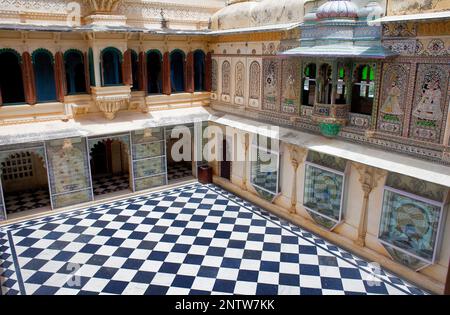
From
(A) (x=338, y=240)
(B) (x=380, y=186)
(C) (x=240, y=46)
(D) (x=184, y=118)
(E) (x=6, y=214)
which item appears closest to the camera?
(B) (x=380, y=186)

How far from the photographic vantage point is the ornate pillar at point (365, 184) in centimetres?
675

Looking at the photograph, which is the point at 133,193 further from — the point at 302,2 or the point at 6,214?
the point at 302,2

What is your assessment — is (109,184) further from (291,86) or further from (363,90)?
(363,90)

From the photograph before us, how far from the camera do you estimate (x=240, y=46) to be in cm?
971

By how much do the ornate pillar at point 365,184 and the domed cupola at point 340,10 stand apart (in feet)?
8.65

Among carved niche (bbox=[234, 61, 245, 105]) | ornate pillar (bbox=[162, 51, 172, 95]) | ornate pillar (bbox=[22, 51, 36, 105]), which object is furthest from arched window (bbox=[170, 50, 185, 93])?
ornate pillar (bbox=[22, 51, 36, 105])

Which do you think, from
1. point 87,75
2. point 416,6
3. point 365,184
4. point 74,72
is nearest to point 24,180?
point 74,72

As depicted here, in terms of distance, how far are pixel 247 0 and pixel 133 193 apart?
5.88 m

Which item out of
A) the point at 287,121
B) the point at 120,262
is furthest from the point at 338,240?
the point at 120,262

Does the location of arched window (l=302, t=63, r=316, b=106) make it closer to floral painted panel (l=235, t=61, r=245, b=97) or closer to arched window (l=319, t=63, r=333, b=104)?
arched window (l=319, t=63, r=333, b=104)

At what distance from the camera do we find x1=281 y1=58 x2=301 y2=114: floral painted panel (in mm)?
8188

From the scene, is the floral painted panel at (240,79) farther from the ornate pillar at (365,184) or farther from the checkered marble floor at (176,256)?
the ornate pillar at (365,184)

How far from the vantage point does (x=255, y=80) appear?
30.9 ft

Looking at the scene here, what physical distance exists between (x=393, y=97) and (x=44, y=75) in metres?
7.60
